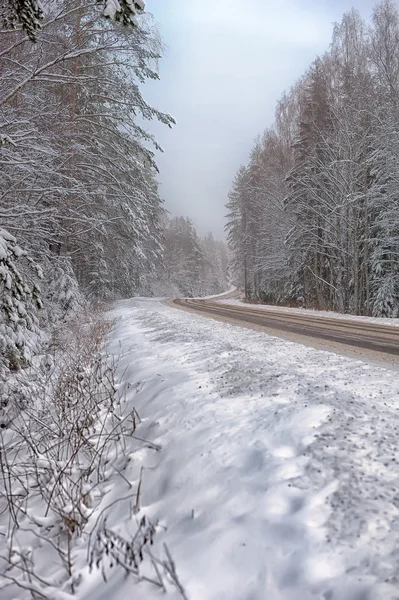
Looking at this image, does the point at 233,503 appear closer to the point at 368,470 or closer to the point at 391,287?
the point at 368,470

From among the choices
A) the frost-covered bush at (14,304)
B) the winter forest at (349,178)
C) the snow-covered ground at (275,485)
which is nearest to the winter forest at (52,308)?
the frost-covered bush at (14,304)

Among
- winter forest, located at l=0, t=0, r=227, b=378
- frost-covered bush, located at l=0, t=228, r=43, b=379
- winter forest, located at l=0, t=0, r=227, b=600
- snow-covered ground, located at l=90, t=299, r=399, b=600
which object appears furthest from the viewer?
winter forest, located at l=0, t=0, r=227, b=378

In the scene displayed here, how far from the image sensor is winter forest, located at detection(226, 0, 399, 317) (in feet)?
47.7

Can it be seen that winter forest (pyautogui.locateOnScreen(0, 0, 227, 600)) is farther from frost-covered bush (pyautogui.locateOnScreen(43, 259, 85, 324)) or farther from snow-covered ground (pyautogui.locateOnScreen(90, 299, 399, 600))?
snow-covered ground (pyautogui.locateOnScreen(90, 299, 399, 600))

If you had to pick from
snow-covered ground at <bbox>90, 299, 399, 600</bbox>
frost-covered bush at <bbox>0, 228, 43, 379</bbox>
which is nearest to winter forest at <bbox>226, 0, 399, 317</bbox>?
snow-covered ground at <bbox>90, 299, 399, 600</bbox>

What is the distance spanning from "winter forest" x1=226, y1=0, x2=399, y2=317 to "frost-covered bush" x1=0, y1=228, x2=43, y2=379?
1330 cm

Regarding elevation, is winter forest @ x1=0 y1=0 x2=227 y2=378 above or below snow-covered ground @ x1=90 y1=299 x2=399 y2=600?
above

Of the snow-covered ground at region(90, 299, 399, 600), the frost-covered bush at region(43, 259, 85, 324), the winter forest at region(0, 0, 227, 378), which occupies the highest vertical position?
the winter forest at region(0, 0, 227, 378)

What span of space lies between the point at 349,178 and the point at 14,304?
15589 mm

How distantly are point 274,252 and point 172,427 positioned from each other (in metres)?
22.3

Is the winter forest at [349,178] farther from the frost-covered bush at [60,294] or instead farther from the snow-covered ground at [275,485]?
the snow-covered ground at [275,485]

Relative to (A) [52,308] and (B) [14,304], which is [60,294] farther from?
(B) [14,304]

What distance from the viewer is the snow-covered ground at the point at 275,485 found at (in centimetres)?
168

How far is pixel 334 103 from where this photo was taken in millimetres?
16875
